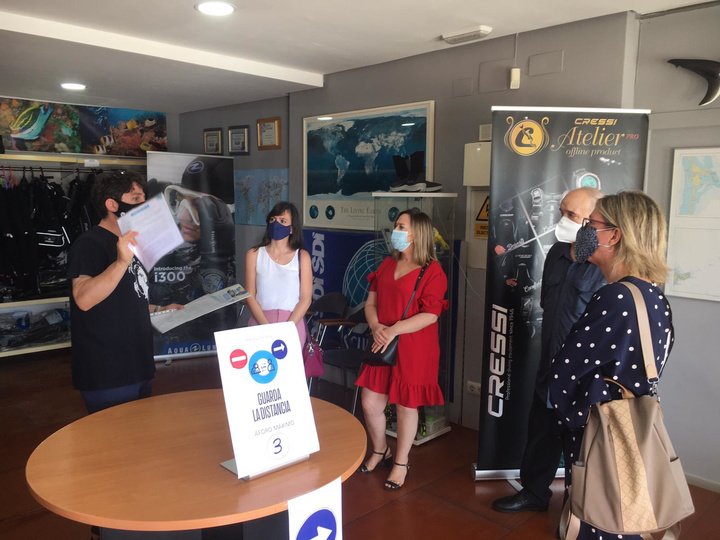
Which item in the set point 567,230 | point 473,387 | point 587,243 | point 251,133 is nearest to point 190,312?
point 587,243

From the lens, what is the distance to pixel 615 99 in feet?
10.6

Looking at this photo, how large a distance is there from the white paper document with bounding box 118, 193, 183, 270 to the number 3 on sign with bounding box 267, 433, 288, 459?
101 cm

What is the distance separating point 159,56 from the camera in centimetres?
386

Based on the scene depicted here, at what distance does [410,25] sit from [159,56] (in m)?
1.75

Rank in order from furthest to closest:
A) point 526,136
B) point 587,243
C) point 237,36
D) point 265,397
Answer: point 237,36 < point 526,136 < point 587,243 < point 265,397

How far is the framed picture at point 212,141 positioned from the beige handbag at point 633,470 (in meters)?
5.22

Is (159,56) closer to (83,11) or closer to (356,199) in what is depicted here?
(83,11)

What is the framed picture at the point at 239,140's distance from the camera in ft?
19.3

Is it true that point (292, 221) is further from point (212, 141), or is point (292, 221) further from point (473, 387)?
point (212, 141)

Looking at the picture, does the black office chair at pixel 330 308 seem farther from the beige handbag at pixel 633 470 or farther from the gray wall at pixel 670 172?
the beige handbag at pixel 633 470

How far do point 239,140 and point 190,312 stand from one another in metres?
3.92

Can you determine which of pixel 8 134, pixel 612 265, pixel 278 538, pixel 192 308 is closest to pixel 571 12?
pixel 612 265

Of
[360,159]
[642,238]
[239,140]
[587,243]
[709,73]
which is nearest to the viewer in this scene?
[642,238]

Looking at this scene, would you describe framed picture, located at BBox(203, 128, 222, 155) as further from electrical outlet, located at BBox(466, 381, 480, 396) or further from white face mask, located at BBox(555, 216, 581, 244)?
white face mask, located at BBox(555, 216, 581, 244)
